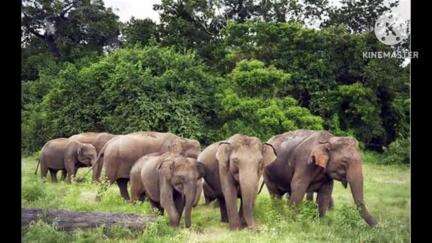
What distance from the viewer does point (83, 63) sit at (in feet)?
17.5

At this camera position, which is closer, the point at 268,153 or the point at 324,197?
the point at 268,153

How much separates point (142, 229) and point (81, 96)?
3.63 feet

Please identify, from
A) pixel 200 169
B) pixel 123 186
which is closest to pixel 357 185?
pixel 200 169

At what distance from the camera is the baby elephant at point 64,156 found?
18.6ft

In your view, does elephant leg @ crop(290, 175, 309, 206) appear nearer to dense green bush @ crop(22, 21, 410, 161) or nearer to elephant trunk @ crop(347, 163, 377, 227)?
elephant trunk @ crop(347, 163, 377, 227)

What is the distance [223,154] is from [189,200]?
17.3 inches

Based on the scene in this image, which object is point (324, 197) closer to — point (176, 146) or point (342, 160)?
point (342, 160)

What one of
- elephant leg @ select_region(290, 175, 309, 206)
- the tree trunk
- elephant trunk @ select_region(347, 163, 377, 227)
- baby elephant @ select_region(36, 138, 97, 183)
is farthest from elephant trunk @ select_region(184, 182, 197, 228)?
the tree trunk

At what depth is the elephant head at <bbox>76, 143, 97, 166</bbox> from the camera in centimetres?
622

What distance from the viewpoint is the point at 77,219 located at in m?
5.00

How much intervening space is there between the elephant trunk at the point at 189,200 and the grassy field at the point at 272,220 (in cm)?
8

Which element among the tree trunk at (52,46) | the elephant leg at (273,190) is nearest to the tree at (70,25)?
the tree trunk at (52,46)

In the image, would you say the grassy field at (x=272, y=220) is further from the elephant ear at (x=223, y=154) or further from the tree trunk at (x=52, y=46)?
the tree trunk at (x=52, y=46)

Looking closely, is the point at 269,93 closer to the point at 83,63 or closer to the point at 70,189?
the point at 83,63
